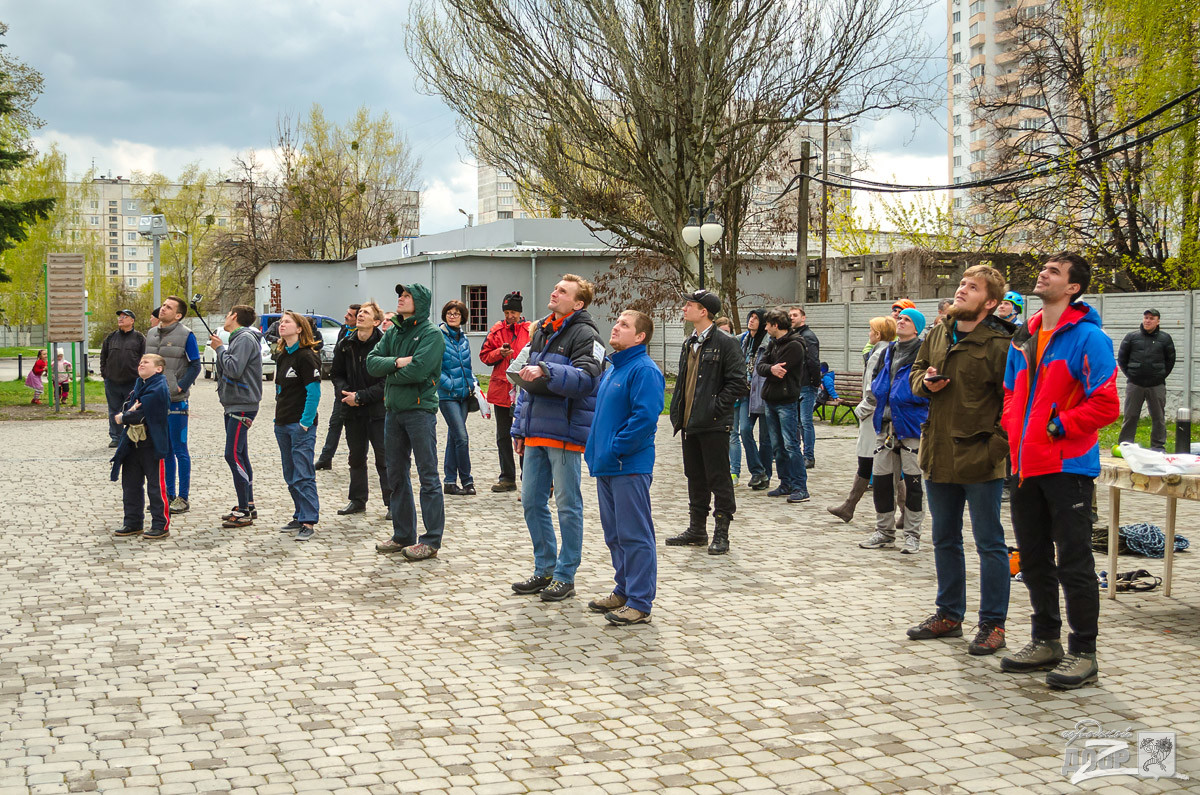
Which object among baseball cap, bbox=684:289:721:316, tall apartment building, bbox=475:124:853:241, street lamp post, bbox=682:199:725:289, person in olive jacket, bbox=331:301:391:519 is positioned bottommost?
person in olive jacket, bbox=331:301:391:519

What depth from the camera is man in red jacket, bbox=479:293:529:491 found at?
11.6 m

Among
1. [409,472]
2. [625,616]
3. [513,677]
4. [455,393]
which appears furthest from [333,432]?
[513,677]

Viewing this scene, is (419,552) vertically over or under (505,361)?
under

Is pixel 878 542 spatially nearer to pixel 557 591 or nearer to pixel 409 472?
pixel 557 591

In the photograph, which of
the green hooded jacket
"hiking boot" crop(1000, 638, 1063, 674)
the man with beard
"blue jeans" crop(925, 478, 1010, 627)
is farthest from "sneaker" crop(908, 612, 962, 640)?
the green hooded jacket

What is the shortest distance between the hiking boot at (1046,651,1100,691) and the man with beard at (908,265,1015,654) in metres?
0.53

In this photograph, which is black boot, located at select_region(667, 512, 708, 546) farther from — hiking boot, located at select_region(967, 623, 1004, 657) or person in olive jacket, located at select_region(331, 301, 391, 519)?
hiking boot, located at select_region(967, 623, 1004, 657)

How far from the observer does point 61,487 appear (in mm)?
11492

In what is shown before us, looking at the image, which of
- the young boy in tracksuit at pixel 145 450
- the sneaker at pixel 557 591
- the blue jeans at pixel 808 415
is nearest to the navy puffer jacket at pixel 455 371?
the young boy in tracksuit at pixel 145 450

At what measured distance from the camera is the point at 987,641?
562 centimetres

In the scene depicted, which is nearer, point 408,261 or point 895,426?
point 895,426

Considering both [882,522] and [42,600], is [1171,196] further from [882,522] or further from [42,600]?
[42,600]

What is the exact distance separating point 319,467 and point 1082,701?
9876mm

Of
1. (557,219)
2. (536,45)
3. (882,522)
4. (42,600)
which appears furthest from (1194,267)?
(42,600)
